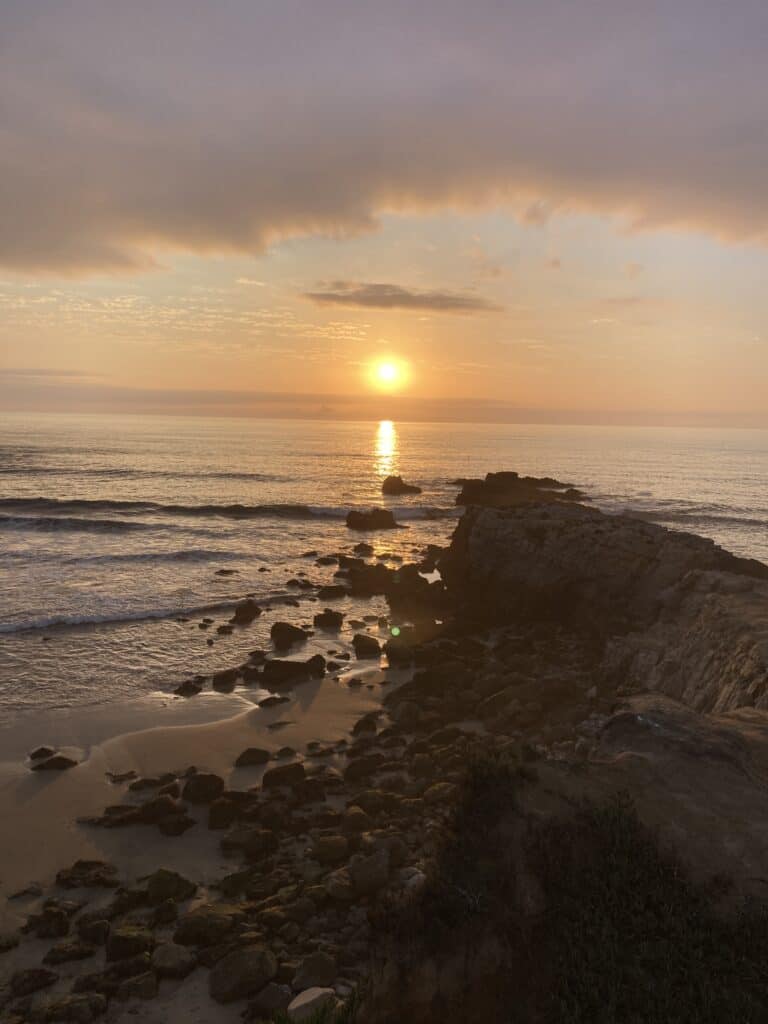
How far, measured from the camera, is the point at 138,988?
919 centimetres

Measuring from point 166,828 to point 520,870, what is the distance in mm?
8598

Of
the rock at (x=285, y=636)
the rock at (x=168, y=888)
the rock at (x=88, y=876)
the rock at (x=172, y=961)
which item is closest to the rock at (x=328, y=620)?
the rock at (x=285, y=636)

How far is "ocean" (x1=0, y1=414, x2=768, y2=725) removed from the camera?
24.2m

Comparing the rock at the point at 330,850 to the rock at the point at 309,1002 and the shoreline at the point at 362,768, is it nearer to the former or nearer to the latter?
the shoreline at the point at 362,768

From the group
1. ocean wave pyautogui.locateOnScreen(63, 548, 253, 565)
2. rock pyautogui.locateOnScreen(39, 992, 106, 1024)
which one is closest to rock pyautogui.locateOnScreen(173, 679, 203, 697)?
rock pyautogui.locateOnScreen(39, 992, 106, 1024)

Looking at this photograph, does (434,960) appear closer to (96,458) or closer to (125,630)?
(125,630)

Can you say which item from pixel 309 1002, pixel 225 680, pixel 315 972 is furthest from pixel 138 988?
pixel 225 680

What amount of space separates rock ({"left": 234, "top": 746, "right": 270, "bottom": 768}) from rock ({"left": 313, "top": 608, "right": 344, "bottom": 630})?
1220cm

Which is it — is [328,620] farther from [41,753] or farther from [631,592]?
[41,753]

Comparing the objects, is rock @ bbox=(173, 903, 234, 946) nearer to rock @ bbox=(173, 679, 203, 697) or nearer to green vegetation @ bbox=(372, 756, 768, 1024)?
green vegetation @ bbox=(372, 756, 768, 1024)

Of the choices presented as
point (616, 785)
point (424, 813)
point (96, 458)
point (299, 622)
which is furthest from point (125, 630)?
point (96, 458)

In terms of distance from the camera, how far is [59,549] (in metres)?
44.3

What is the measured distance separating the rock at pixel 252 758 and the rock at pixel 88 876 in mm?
4344

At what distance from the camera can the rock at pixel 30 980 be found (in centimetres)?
922
